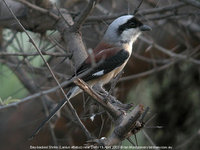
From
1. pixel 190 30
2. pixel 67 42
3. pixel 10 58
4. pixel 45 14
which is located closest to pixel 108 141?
pixel 67 42

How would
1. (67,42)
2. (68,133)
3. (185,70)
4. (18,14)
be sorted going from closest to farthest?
(67,42) < (18,14) < (68,133) < (185,70)

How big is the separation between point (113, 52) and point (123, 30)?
0.40 meters

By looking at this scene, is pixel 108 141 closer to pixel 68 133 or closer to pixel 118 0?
pixel 68 133

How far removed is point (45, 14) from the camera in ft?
13.8

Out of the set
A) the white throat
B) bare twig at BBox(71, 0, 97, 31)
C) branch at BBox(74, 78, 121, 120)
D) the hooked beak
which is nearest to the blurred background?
the white throat

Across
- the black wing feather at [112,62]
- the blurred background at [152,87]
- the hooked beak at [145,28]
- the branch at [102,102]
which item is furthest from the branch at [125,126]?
the blurred background at [152,87]

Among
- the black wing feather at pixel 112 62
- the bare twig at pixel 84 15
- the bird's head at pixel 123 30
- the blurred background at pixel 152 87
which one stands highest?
the bare twig at pixel 84 15

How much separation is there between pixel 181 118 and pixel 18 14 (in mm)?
3104

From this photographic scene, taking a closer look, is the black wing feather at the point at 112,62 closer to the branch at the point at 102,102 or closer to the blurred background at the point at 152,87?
the branch at the point at 102,102

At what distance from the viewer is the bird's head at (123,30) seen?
434 centimetres

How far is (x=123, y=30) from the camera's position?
4.44 meters

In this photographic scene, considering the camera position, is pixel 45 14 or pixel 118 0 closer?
pixel 45 14

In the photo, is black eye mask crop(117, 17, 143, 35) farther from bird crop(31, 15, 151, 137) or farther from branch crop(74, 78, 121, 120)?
branch crop(74, 78, 121, 120)

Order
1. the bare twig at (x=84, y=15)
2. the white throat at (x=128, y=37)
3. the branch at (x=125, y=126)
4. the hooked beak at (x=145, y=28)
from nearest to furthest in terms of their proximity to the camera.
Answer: the branch at (x=125, y=126)
the bare twig at (x=84, y=15)
the hooked beak at (x=145, y=28)
the white throat at (x=128, y=37)
